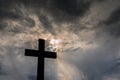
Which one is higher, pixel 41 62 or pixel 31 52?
pixel 31 52

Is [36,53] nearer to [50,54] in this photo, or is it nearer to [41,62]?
[41,62]

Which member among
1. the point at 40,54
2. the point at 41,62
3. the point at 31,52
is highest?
the point at 31,52

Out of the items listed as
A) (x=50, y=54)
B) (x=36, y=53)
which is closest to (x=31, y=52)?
(x=36, y=53)

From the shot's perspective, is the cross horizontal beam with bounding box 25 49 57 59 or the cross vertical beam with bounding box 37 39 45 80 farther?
the cross horizontal beam with bounding box 25 49 57 59

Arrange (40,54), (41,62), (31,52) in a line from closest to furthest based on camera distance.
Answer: (41,62), (31,52), (40,54)

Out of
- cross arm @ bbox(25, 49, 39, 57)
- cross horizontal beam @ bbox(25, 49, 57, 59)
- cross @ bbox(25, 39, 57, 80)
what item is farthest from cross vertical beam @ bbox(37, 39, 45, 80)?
cross arm @ bbox(25, 49, 39, 57)

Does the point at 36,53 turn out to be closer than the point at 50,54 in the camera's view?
Yes

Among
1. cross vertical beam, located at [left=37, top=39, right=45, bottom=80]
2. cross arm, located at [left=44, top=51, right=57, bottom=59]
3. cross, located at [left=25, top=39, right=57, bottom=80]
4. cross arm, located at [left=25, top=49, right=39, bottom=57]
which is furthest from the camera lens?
cross arm, located at [left=44, top=51, right=57, bottom=59]

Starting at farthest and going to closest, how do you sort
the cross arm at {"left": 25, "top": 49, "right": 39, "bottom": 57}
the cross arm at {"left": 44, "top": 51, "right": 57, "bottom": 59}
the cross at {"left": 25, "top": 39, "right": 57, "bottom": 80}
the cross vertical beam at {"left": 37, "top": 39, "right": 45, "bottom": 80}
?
the cross arm at {"left": 44, "top": 51, "right": 57, "bottom": 59} < the cross arm at {"left": 25, "top": 49, "right": 39, "bottom": 57} < the cross at {"left": 25, "top": 39, "right": 57, "bottom": 80} < the cross vertical beam at {"left": 37, "top": 39, "right": 45, "bottom": 80}

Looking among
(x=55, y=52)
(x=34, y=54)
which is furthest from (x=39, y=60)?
(x=55, y=52)

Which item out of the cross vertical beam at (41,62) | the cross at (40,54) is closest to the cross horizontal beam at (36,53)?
the cross at (40,54)

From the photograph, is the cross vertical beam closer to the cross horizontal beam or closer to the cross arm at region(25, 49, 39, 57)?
the cross horizontal beam

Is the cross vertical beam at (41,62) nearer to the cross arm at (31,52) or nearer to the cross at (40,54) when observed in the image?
the cross at (40,54)

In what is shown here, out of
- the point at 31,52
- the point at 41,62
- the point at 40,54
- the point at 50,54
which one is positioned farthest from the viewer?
the point at 50,54
